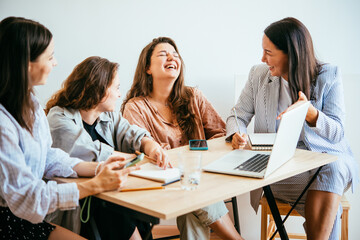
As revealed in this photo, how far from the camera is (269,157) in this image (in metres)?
A: 1.49

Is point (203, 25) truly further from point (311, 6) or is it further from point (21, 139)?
point (21, 139)

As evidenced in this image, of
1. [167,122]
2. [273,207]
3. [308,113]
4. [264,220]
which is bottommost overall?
[264,220]

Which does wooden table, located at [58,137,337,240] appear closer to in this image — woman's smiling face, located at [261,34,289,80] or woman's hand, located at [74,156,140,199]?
woman's hand, located at [74,156,140,199]

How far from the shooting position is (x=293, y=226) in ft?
8.99

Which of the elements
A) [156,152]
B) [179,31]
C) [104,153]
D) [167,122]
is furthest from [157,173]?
[179,31]

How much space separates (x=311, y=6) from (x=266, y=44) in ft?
2.51

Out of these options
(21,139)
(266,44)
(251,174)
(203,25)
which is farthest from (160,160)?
(203,25)

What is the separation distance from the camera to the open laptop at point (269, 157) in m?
1.35

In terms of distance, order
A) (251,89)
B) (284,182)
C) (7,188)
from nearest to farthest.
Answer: (7,188) < (284,182) < (251,89)

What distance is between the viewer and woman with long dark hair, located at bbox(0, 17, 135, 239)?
3.79 feet

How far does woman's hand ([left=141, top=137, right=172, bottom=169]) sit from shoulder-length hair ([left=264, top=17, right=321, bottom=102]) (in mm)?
836

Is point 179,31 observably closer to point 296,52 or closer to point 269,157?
point 296,52

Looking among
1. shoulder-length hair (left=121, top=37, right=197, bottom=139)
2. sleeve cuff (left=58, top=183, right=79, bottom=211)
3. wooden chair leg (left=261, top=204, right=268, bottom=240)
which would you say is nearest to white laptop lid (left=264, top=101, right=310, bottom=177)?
wooden chair leg (left=261, top=204, right=268, bottom=240)

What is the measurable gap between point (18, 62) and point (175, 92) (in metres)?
1.37
